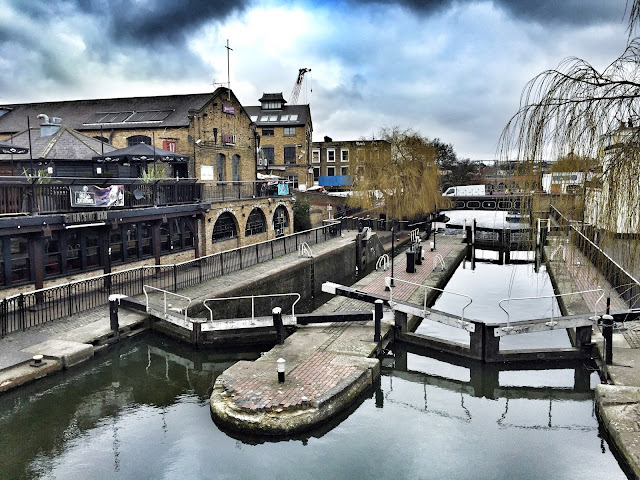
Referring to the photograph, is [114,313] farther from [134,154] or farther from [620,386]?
[620,386]

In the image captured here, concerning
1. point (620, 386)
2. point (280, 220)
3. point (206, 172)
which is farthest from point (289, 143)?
point (620, 386)

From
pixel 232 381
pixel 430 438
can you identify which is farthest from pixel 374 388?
pixel 232 381

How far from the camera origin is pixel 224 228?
82.8 ft

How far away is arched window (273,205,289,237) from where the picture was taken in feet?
102

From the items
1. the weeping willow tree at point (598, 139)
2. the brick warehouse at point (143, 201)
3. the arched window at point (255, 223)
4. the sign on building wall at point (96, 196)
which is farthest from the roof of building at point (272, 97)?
the weeping willow tree at point (598, 139)

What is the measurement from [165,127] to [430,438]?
2119 centimetres

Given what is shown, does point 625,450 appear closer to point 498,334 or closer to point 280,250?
point 498,334

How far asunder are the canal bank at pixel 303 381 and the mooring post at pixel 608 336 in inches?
205

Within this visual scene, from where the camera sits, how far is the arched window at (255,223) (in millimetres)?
27844

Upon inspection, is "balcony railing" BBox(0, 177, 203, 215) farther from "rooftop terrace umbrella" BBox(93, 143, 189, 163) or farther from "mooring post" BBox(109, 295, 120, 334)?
"mooring post" BBox(109, 295, 120, 334)

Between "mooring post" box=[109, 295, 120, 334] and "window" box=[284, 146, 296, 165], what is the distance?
43.3 meters

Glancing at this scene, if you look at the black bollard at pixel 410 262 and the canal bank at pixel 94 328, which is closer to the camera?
the canal bank at pixel 94 328

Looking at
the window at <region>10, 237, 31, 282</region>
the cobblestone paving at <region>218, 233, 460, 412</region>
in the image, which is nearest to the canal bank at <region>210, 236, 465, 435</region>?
the cobblestone paving at <region>218, 233, 460, 412</region>

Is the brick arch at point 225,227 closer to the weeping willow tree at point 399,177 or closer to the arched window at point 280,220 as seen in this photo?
the arched window at point 280,220
